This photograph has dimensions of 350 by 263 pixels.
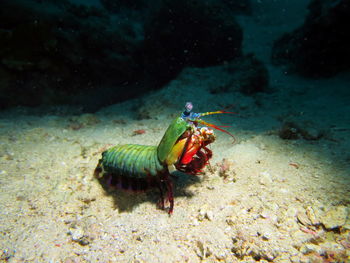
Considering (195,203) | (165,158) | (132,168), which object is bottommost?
(195,203)

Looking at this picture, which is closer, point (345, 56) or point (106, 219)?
point (106, 219)

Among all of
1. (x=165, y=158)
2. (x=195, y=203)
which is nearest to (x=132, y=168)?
(x=165, y=158)

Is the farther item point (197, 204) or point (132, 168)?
point (132, 168)

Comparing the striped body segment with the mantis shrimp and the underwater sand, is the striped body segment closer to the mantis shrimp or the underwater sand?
the mantis shrimp

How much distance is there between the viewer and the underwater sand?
6.58 ft

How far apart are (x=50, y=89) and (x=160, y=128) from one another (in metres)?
4.32

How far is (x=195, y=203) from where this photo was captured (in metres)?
2.64

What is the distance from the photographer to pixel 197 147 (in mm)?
2607

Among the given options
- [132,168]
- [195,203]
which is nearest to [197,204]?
[195,203]

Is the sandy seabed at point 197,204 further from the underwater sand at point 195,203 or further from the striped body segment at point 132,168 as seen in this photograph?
the striped body segment at point 132,168

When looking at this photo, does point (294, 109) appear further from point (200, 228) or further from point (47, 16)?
point (47, 16)

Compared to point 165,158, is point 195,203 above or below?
below

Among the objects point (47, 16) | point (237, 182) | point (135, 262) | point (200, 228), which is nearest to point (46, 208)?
point (135, 262)

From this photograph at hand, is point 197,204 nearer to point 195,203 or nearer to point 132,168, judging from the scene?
point 195,203
